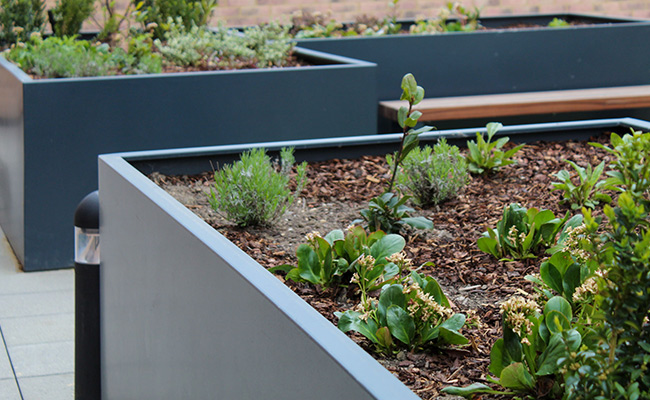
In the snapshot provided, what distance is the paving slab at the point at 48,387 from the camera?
3102 millimetres

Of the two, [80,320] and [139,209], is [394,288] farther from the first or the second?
[80,320]

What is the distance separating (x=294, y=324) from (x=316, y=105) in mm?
3488

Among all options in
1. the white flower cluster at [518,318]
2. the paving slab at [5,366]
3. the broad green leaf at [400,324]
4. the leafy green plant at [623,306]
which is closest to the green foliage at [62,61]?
the paving slab at [5,366]

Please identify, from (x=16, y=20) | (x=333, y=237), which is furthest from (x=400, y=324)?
(x=16, y=20)

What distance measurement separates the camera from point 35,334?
3662 millimetres

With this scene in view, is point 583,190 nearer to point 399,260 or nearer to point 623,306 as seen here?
point 399,260

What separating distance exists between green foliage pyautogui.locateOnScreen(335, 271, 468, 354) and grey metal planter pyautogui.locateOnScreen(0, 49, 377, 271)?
298cm

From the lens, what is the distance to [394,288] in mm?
1878

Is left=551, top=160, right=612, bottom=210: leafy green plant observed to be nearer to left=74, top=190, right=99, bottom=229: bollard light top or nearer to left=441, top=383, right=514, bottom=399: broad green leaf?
left=441, top=383, right=514, bottom=399: broad green leaf

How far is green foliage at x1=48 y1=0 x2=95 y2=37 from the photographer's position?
627cm

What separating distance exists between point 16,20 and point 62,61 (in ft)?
5.96

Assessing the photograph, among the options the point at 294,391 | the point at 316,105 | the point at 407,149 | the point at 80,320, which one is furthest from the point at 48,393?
the point at 316,105

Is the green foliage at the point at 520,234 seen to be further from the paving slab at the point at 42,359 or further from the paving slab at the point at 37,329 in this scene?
the paving slab at the point at 37,329

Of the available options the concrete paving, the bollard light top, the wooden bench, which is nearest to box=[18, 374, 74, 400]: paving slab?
the concrete paving
